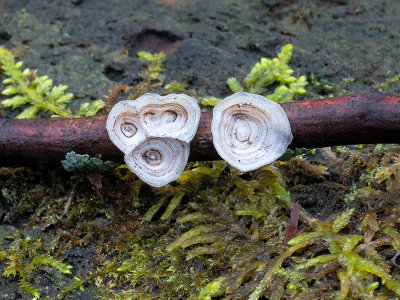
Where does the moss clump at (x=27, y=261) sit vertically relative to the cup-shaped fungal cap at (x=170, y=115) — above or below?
below

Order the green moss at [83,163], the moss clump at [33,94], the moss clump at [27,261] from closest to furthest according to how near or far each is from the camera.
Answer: the moss clump at [27,261] < the green moss at [83,163] < the moss clump at [33,94]

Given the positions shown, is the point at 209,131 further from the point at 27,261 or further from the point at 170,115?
the point at 27,261

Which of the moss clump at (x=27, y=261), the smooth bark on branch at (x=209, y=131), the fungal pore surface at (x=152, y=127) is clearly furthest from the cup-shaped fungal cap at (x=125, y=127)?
the moss clump at (x=27, y=261)

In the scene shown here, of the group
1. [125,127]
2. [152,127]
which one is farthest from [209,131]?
[125,127]

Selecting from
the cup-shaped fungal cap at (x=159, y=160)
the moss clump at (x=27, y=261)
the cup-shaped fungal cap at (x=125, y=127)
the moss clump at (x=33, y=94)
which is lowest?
the moss clump at (x=27, y=261)

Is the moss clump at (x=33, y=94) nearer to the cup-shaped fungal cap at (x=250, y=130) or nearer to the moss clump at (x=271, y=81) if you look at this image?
the moss clump at (x=271, y=81)

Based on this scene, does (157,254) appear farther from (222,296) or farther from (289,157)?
(289,157)

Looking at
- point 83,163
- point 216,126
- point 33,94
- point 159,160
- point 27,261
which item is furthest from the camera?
point 33,94
